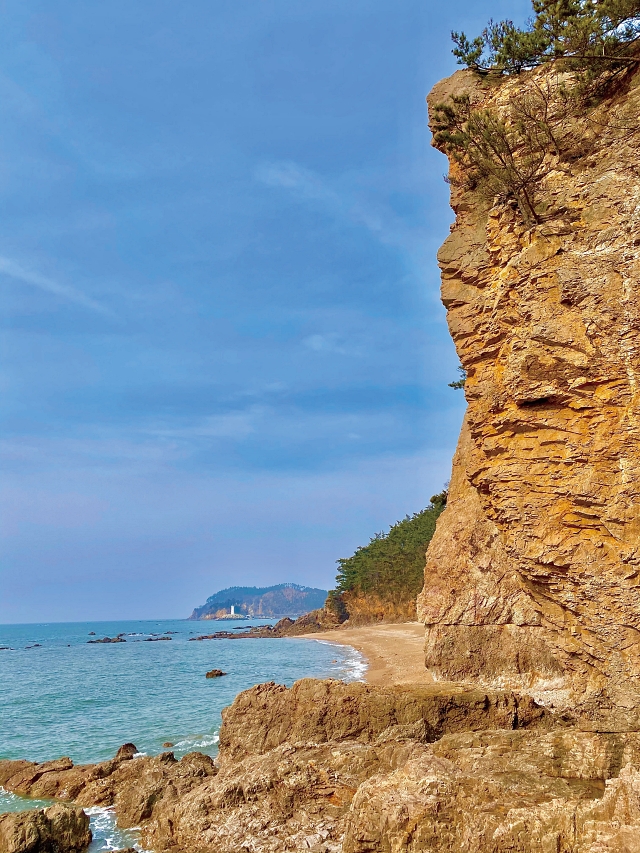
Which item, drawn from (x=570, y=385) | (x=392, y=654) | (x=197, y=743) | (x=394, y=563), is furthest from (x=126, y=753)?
(x=394, y=563)

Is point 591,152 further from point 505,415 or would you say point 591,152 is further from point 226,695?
point 226,695

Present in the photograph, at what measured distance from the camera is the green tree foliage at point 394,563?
72.4m

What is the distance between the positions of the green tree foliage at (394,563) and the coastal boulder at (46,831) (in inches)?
2320

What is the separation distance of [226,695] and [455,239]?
94.0 feet

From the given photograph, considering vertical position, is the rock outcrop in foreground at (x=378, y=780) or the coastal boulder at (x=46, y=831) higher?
the rock outcrop in foreground at (x=378, y=780)

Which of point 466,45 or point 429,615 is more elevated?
point 466,45

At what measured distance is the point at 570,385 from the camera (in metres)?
9.50

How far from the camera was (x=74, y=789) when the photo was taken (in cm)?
1545

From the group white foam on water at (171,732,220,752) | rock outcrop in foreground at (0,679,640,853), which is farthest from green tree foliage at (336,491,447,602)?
rock outcrop in foreground at (0,679,640,853)

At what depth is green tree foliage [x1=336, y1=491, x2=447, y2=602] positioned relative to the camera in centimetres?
7244

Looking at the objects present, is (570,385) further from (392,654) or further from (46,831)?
(392,654)

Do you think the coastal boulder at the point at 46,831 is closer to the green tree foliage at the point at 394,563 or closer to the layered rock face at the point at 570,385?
the layered rock face at the point at 570,385

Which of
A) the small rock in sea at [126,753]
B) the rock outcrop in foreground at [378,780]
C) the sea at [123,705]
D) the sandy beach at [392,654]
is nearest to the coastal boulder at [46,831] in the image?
the sea at [123,705]

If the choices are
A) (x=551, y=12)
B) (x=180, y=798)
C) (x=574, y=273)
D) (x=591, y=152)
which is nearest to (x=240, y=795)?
(x=180, y=798)
